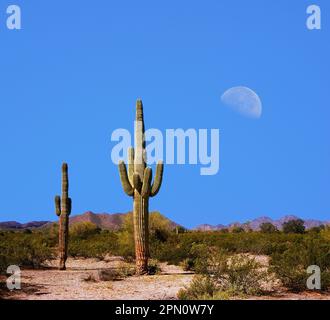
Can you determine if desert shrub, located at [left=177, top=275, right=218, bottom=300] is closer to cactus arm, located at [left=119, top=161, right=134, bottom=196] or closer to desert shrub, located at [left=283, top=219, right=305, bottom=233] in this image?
cactus arm, located at [left=119, top=161, right=134, bottom=196]

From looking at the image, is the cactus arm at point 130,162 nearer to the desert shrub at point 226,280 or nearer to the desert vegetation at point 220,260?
the desert vegetation at point 220,260

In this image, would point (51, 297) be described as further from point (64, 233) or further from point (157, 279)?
point (64, 233)

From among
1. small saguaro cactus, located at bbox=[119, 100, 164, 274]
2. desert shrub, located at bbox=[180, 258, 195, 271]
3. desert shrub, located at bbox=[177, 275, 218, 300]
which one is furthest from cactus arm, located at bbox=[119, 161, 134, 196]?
desert shrub, located at bbox=[177, 275, 218, 300]

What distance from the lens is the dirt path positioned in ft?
45.9

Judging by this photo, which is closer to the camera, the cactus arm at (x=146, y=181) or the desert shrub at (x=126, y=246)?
the cactus arm at (x=146, y=181)

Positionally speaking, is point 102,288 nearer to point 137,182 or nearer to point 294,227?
point 137,182


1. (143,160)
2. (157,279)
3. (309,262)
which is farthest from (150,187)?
(309,262)

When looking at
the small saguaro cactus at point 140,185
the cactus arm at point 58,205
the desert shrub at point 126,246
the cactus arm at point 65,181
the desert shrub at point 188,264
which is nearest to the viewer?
the small saguaro cactus at point 140,185

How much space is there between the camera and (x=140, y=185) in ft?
60.7

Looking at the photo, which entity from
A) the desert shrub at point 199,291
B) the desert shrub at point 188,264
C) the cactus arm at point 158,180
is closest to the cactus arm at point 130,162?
the cactus arm at point 158,180

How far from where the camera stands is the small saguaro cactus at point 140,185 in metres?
18.6

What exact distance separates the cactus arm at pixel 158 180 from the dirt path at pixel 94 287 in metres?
2.81
